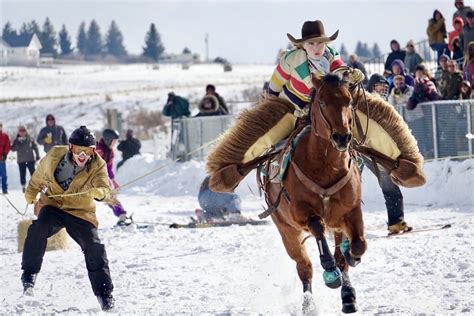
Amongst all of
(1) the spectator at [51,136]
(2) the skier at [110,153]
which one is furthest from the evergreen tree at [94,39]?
(2) the skier at [110,153]

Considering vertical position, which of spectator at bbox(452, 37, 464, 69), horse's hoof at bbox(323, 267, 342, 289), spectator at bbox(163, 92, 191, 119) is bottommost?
horse's hoof at bbox(323, 267, 342, 289)

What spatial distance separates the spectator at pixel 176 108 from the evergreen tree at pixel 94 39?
150m

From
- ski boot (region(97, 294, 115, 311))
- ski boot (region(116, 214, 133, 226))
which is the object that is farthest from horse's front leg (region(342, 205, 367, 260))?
ski boot (region(116, 214, 133, 226))

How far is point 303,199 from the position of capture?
8.16 m

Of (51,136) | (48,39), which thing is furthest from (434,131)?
(48,39)

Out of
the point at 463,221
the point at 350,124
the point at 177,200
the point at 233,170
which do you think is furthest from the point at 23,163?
the point at 350,124

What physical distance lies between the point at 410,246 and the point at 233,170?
2.86 m

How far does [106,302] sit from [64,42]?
129455 millimetres

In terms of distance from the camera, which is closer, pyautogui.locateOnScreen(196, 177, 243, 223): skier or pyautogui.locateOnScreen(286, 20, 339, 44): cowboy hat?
pyautogui.locateOnScreen(286, 20, 339, 44): cowboy hat

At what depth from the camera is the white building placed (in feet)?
341

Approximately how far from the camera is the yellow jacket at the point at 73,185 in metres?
8.95

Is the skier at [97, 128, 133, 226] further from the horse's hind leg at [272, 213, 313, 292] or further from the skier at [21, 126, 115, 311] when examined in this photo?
the horse's hind leg at [272, 213, 313, 292]

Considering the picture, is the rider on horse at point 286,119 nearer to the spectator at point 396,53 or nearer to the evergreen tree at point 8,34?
the spectator at point 396,53

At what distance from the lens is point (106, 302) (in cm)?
874
